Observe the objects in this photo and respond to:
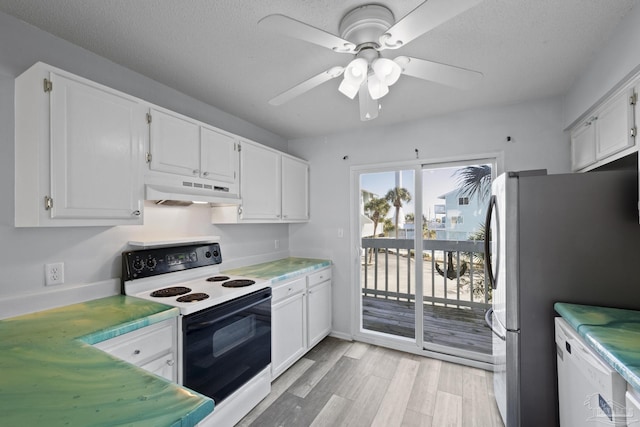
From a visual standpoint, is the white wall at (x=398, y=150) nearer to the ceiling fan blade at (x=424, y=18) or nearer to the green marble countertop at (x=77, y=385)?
the ceiling fan blade at (x=424, y=18)

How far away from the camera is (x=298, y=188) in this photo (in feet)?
11.2

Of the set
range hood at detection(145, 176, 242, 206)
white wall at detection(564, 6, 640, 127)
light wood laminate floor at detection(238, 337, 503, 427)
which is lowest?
light wood laminate floor at detection(238, 337, 503, 427)

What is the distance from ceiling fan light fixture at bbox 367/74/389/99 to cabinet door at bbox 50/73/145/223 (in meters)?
1.45

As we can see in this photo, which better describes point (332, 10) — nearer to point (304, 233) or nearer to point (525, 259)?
point (525, 259)

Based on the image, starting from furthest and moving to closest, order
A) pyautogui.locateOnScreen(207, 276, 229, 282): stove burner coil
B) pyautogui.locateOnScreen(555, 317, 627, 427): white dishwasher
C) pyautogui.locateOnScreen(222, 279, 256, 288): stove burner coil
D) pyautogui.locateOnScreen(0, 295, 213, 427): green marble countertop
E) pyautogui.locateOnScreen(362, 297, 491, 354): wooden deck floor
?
pyautogui.locateOnScreen(362, 297, 491, 354): wooden deck floor → pyautogui.locateOnScreen(207, 276, 229, 282): stove burner coil → pyautogui.locateOnScreen(222, 279, 256, 288): stove burner coil → pyautogui.locateOnScreen(555, 317, 627, 427): white dishwasher → pyautogui.locateOnScreen(0, 295, 213, 427): green marble countertop

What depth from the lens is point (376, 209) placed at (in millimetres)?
3320

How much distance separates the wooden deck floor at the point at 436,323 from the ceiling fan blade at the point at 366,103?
2.35 m

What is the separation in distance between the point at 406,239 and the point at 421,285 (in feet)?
1.72

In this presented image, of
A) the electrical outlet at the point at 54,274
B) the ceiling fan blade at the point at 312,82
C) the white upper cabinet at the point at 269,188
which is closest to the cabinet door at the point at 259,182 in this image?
the white upper cabinet at the point at 269,188

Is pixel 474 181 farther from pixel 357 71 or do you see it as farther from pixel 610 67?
pixel 357 71

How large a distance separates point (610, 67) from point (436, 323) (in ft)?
8.61

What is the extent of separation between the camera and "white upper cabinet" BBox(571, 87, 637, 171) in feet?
5.13

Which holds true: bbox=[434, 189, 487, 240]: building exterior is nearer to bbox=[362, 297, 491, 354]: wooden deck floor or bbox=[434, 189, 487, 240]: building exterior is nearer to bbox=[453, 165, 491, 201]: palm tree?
bbox=[453, 165, 491, 201]: palm tree

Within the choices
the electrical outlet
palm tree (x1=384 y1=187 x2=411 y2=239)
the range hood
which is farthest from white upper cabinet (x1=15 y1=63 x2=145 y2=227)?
palm tree (x1=384 y1=187 x2=411 y2=239)
